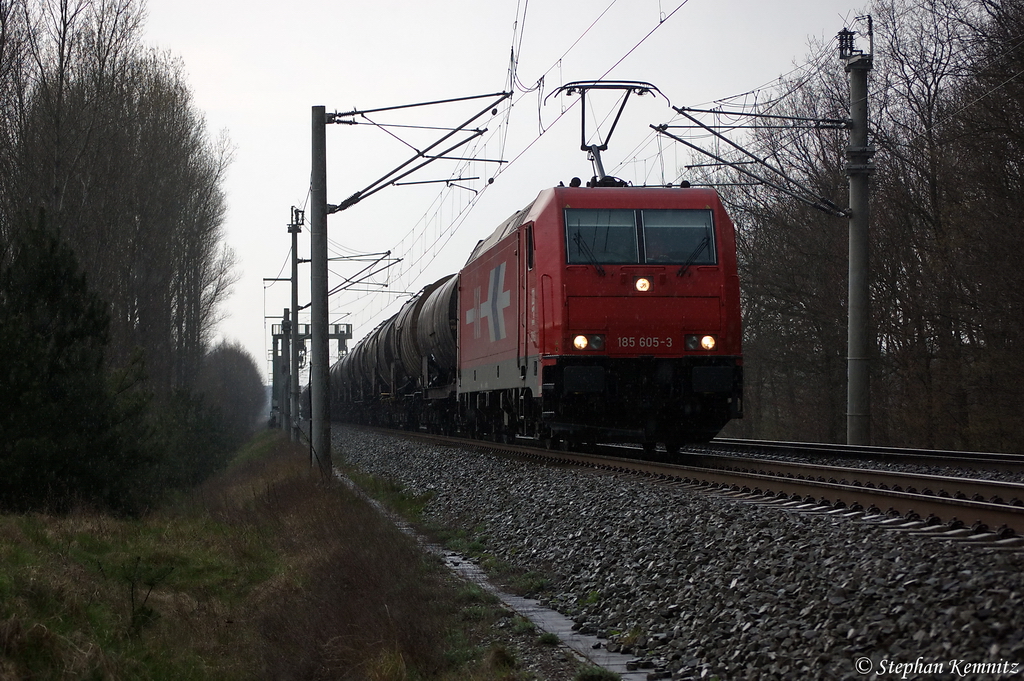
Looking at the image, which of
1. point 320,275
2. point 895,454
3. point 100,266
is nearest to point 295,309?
point 100,266

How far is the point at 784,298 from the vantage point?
26.4m

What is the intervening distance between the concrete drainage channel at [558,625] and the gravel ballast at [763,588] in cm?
9

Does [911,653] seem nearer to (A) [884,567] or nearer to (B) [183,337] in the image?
(A) [884,567]

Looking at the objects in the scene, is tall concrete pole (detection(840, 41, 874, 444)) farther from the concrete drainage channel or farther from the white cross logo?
the concrete drainage channel

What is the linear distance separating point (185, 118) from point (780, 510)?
35.3m

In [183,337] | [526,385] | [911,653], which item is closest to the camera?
[911,653]

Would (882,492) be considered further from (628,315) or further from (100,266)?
(100,266)

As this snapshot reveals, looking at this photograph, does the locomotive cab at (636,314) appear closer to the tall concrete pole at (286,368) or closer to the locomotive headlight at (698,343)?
the locomotive headlight at (698,343)

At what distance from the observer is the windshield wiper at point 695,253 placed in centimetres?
1334

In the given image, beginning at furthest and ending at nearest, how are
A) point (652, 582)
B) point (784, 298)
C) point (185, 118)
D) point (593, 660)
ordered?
point (185, 118)
point (784, 298)
point (652, 582)
point (593, 660)

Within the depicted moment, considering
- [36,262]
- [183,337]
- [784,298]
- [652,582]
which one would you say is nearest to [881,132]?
[784,298]

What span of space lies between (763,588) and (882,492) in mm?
2410

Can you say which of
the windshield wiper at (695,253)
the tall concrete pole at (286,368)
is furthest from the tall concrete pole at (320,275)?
the tall concrete pole at (286,368)

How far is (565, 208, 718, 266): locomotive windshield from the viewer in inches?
527
